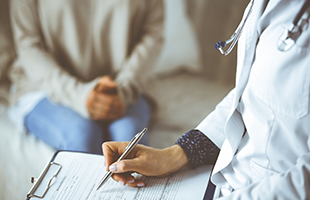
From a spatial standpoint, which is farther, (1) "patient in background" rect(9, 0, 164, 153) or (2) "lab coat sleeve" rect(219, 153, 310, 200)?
(1) "patient in background" rect(9, 0, 164, 153)

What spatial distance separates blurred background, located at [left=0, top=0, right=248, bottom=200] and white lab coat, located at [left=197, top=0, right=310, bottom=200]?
0.70m

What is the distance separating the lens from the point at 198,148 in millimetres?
506

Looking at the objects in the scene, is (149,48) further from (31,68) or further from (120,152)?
(120,152)

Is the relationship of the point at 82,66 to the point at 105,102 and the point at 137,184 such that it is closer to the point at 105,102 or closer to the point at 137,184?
the point at 105,102

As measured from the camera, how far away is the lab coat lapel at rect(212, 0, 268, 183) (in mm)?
409

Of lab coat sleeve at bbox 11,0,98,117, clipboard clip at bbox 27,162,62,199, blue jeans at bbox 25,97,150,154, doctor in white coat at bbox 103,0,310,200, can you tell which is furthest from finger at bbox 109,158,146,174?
lab coat sleeve at bbox 11,0,98,117

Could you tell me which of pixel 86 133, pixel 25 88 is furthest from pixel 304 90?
pixel 25 88

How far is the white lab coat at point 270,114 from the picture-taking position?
345 mm

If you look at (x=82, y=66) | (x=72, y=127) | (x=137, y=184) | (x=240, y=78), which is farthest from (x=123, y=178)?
(x=82, y=66)

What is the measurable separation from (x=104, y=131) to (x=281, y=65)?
0.79 m

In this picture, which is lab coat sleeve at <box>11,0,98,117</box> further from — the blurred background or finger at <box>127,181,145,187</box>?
finger at <box>127,181,145,187</box>

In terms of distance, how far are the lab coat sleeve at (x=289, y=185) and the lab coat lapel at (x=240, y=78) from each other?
0.09 meters

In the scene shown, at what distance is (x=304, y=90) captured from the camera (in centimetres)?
34

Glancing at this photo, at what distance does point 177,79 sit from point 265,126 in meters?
0.84
